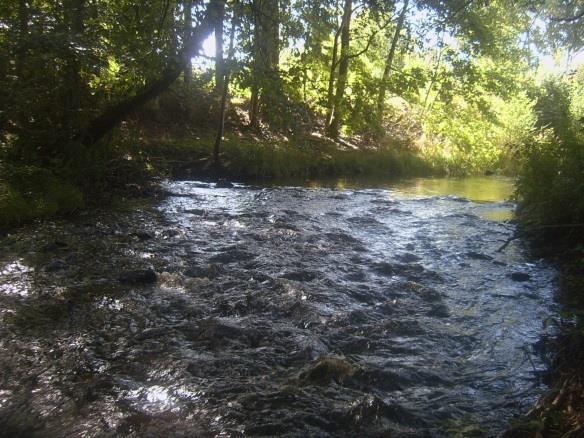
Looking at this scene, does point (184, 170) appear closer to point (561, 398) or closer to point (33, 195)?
point (33, 195)

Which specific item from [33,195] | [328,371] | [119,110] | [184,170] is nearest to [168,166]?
[184,170]

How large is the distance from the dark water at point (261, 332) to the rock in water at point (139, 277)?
0.03m

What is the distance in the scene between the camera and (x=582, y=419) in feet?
8.41

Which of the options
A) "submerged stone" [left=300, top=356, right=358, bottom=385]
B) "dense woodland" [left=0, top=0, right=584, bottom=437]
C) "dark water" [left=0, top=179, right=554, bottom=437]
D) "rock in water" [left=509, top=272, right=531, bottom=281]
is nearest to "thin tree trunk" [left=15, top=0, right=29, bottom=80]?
"dense woodland" [left=0, top=0, right=584, bottom=437]

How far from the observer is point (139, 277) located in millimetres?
5863

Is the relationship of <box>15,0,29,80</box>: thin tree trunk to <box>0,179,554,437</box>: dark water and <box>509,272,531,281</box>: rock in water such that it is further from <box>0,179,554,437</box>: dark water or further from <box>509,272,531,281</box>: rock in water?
<box>509,272,531,281</box>: rock in water

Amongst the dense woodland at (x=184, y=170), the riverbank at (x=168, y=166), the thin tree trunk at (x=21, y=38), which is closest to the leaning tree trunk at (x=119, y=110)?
the dense woodland at (x=184, y=170)

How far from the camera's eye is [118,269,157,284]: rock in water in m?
5.83

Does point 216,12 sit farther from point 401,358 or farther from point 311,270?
point 401,358

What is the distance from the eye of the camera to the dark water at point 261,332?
11.1 feet

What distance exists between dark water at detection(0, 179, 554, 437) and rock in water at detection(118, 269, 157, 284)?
0.03 meters

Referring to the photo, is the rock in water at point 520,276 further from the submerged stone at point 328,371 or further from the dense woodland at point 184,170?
the submerged stone at point 328,371

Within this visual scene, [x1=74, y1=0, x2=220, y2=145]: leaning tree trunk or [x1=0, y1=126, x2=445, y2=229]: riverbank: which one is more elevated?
[x1=74, y1=0, x2=220, y2=145]: leaning tree trunk

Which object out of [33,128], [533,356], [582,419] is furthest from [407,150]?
[582,419]
